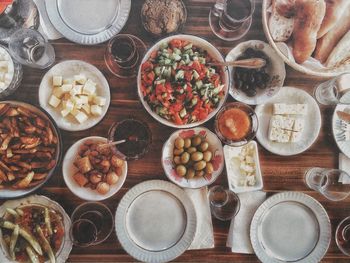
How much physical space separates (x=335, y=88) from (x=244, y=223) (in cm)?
73

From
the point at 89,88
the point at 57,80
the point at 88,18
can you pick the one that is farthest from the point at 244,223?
the point at 88,18

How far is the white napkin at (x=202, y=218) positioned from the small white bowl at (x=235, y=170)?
12cm

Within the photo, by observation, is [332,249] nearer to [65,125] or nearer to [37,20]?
[65,125]

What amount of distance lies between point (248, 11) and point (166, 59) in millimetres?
443

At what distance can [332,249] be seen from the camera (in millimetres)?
1900

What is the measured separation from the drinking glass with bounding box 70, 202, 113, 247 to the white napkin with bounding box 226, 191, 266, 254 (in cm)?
54

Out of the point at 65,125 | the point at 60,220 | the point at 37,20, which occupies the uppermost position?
the point at 37,20

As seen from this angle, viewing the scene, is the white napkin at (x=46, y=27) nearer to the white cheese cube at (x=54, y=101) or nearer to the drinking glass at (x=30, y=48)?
the drinking glass at (x=30, y=48)

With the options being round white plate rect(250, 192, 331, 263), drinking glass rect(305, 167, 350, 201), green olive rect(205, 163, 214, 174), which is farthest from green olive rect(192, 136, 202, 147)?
drinking glass rect(305, 167, 350, 201)

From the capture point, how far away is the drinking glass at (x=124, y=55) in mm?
1797

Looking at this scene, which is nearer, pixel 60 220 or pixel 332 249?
pixel 60 220

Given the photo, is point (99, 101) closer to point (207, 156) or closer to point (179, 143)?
point (179, 143)

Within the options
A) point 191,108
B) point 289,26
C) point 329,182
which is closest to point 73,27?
point 191,108

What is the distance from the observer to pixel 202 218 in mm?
1844
